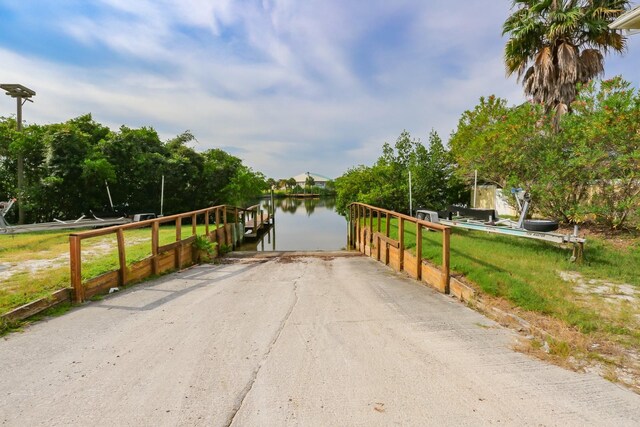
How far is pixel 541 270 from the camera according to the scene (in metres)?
5.13

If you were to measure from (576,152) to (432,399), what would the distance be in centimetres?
833

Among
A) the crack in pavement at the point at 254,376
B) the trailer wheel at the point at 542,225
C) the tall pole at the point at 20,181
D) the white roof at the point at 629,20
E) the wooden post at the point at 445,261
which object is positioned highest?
the white roof at the point at 629,20

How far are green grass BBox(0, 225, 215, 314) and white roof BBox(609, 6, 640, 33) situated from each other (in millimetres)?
11046

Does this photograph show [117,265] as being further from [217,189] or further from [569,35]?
[569,35]

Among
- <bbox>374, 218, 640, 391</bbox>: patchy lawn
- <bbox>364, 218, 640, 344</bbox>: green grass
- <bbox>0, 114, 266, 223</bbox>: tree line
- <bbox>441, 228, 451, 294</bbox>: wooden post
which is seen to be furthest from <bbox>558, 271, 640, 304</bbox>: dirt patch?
<bbox>0, 114, 266, 223</bbox>: tree line

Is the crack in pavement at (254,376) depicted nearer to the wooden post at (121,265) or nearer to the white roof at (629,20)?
the wooden post at (121,265)

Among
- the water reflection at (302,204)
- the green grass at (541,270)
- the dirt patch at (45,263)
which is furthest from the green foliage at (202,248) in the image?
the water reflection at (302,204)

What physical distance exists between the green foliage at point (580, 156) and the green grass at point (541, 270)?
1.32 metres

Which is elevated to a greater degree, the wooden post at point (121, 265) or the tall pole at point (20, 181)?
the tall pole at point (20, 181)

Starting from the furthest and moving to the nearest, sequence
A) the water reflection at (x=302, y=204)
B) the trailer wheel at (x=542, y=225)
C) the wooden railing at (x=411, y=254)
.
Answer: the water reflection at (x=302, y=204) → the trailer wheel at (x=542, y=225) → the wooden railing at (x=411, y=254)

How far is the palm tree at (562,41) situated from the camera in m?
12.1

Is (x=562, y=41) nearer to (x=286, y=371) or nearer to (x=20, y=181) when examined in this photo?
(x=286, y=371)

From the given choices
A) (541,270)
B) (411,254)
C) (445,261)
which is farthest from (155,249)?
(541,270)

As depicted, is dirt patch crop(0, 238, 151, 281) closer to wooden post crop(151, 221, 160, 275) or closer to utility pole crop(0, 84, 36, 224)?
wooden post crop(151, 221, 160, 275)
